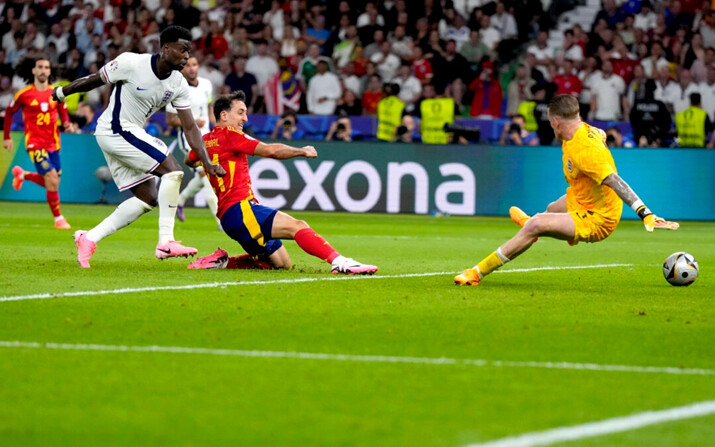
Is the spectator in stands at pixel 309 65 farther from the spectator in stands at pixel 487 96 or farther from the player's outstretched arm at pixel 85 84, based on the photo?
the player's outstretched arm at pixel 85 84

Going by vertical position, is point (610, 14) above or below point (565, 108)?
above

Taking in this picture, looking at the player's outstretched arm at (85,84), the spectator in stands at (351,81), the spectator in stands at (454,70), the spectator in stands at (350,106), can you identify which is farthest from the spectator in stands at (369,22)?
the player's outstretched arm at (85,84)

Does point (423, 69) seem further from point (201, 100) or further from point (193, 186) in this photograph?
point (201, 100)

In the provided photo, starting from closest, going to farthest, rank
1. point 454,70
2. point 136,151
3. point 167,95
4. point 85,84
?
point 85,84 < point 136,151 < point 167,95 < point 454,70

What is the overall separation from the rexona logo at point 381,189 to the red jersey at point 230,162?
11.6 metres

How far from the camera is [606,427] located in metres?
4.64

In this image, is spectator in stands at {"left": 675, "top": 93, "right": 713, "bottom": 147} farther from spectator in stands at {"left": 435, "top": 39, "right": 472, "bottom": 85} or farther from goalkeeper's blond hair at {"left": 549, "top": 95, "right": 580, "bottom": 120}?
goalkeeper's blond hair at {"left": 549, "top": 95, "right": 580, "bottom": 120}

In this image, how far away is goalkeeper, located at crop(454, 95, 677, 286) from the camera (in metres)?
9.41

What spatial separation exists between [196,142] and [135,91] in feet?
2.88

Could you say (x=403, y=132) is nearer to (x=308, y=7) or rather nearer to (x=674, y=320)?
(x=308, y=7)

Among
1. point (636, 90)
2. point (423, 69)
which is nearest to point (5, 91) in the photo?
point (423, 69)

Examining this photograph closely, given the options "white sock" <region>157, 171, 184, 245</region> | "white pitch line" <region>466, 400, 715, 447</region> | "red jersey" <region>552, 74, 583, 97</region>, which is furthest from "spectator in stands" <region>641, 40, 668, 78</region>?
"white pitch line" <region>466, 400, 715, 447</region>

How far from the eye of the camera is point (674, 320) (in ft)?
26.0

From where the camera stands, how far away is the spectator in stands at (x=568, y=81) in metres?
23.7
